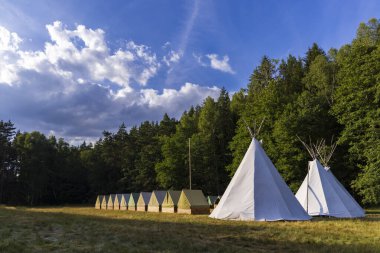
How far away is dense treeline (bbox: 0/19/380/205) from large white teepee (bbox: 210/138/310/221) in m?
13.0

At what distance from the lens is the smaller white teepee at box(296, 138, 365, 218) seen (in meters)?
20.5

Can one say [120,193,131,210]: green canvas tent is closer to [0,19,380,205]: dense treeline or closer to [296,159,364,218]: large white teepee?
[0,19,380,205]: dense treeline

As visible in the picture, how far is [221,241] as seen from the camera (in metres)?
10.3

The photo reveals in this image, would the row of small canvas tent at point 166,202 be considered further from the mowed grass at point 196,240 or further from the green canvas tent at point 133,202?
the mowed grass at point 196,240

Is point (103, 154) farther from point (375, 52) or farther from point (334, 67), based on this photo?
point (375, 52)

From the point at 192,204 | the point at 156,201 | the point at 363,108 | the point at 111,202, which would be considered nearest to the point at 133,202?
the point at 156,201

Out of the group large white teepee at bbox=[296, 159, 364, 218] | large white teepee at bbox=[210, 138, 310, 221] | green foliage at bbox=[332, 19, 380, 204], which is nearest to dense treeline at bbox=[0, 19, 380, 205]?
green foliage at bbox=[332, 19, 380, 204]

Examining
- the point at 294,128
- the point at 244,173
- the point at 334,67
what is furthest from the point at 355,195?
the point at 244,173

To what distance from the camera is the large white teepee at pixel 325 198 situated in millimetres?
20503

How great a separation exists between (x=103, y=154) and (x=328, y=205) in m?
48.8

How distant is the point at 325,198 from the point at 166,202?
14404 millimetres

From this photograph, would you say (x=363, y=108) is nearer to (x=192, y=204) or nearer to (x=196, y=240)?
(x=192, y=204)

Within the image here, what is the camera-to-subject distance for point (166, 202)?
3159cm

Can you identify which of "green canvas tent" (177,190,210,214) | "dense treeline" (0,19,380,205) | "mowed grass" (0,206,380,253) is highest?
"dense treeline" (0,19,380,205)
